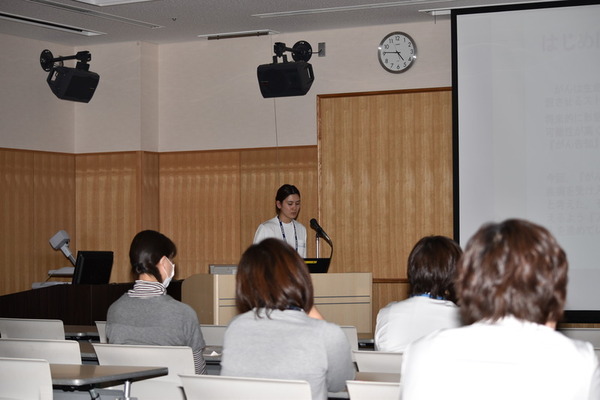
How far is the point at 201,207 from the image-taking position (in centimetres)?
956

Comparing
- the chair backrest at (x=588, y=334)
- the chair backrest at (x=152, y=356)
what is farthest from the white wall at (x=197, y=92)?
the chair backrest at (x=152, y=356)

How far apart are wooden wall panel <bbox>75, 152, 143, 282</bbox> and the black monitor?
5.68 ft

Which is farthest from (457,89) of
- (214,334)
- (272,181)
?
(214,334)

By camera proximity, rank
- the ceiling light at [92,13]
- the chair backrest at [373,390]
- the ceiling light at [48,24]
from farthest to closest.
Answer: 1. the ceiling light at [48,24]
2. the ceiling light at [92,13]
3. the chair backrest at [373,390]

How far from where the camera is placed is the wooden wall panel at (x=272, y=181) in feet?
29.5

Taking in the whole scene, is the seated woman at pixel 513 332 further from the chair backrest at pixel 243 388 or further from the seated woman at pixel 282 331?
the seated woman at pixel 282 331

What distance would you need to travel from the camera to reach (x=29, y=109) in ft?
29.9

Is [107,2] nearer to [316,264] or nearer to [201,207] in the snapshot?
[201,207]

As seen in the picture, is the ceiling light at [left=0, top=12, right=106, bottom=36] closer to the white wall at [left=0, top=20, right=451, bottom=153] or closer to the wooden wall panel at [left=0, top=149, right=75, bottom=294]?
the white wall at [left=0, top=20, right=451, bottom=153]

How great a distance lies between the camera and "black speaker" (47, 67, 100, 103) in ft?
27.0

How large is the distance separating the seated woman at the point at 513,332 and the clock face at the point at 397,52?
6.81 metres

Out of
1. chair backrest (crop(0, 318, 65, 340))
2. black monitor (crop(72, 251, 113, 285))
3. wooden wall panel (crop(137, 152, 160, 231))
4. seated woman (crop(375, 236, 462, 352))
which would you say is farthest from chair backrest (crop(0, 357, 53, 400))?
wooden wall panel (crop(137, 152, 160, 231))

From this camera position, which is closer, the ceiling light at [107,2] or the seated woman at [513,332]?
the seated woman at [513,332]

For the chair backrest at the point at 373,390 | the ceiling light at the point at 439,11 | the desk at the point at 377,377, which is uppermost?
the ceiling light at the point at 439,11
